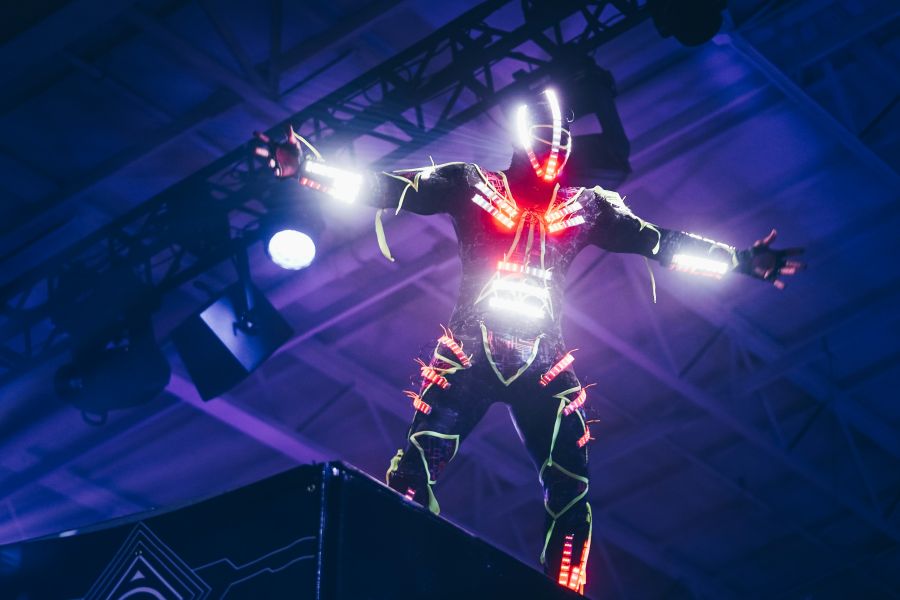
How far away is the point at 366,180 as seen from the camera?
2.84 m

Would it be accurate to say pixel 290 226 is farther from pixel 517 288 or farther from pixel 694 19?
pixel 517 288

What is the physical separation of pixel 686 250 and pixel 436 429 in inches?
47.2

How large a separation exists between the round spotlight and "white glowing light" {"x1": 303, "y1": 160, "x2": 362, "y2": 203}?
8.52 ft

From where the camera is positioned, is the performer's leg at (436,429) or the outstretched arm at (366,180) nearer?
the performer's leg at (436,429)

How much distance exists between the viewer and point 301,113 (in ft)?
17.5

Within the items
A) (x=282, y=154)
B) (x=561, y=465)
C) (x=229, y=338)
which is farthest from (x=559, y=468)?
(x=229, y=338)

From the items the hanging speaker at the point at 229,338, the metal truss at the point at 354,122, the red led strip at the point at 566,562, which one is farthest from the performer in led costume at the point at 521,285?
the hanging speaker at the point at 229,338

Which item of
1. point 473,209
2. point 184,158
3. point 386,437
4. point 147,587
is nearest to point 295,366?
point 386,437

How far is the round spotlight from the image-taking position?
17.6 ft

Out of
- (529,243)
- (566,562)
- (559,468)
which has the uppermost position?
(529,243)

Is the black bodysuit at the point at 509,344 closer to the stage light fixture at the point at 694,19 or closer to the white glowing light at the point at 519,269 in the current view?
the white glowing light at the point at 519,269

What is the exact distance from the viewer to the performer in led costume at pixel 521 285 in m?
2.68

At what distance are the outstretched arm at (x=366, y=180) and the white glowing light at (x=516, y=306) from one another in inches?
15.7

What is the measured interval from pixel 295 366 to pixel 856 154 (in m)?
4.87
